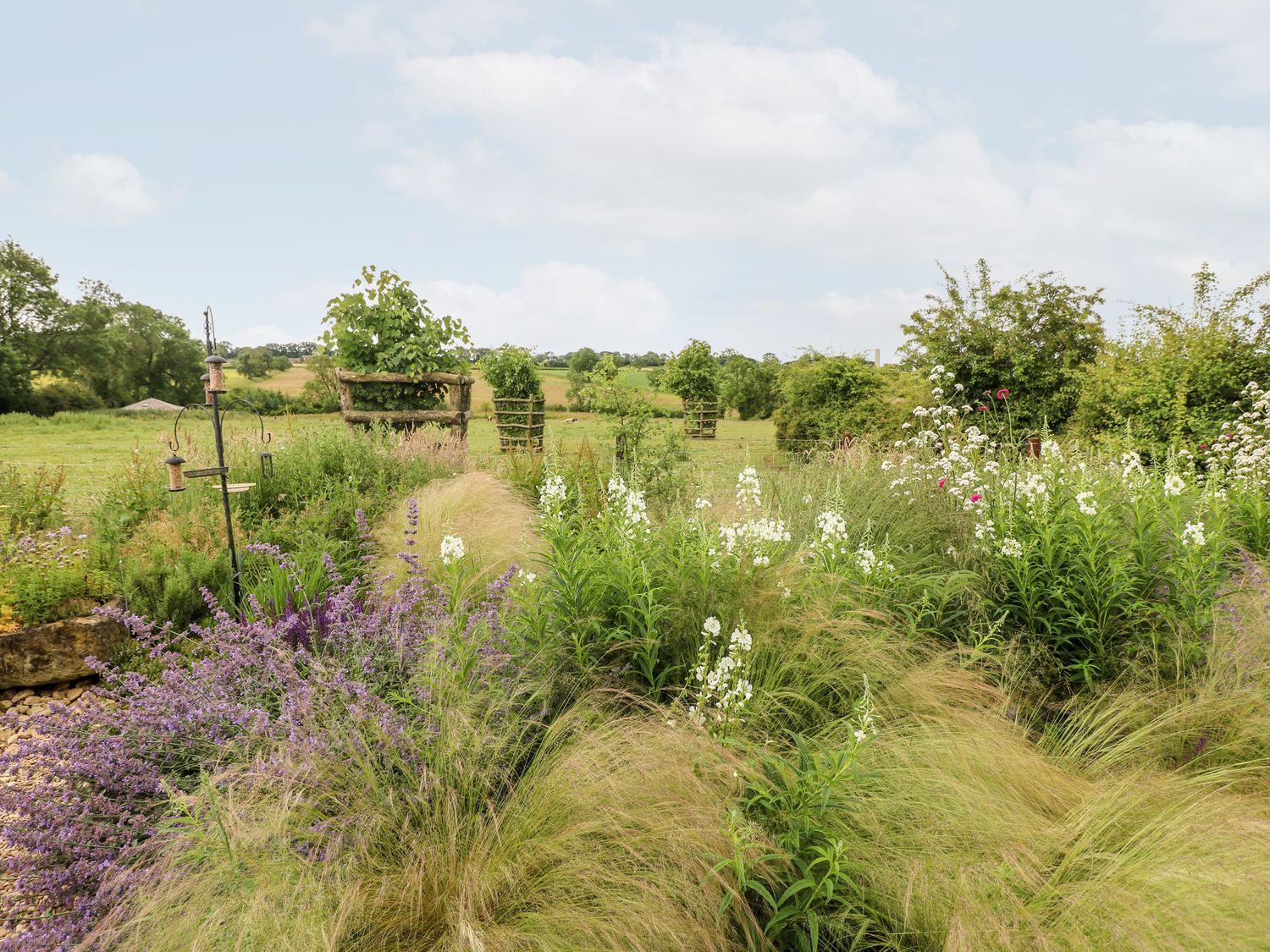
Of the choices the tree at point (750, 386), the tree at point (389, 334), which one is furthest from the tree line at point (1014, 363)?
the tree at point (750, 386)

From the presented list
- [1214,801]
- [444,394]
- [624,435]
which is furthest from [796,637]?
[444,394]

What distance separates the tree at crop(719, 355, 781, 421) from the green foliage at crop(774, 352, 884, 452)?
16.3 metres

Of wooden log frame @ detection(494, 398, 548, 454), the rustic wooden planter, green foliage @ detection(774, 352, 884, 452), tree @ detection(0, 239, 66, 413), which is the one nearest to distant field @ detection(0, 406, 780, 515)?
wooden log frame @ detection(494, 398, 548, 454)

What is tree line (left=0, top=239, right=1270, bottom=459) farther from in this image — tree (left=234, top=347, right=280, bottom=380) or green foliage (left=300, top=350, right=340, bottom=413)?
tree (left=234, top=347, right=280, bottom=380)

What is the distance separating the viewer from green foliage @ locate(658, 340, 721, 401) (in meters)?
30.0

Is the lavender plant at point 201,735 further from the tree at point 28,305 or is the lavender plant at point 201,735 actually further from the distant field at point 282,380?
the tree at point 28,305

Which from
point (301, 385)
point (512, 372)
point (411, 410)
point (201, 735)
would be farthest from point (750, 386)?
point (201, 735)

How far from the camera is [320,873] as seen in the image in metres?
2.18

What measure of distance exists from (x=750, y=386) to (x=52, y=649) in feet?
106

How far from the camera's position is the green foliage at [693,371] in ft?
98.3

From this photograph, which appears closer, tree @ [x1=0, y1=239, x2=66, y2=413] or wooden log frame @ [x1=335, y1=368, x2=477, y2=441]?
wooden log frame @ [x1=335, y1=368, x2=477, y2=441]

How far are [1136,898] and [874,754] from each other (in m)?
0.87

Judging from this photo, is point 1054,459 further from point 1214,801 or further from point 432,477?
point 432,477

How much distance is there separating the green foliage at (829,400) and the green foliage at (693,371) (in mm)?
12287
